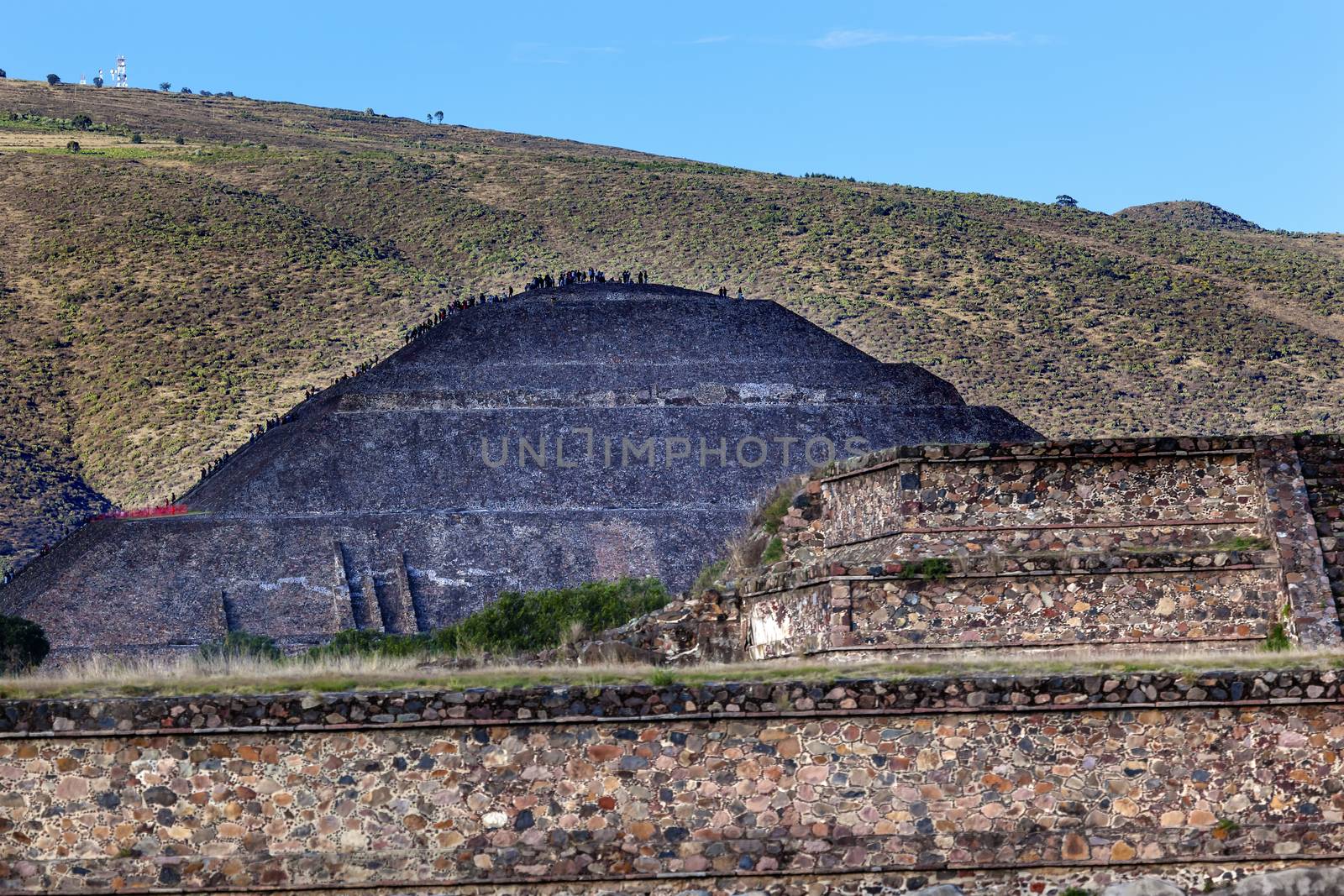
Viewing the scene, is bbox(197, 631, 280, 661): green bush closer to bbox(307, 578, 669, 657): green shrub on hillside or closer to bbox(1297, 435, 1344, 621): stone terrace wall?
bbox(307, 578, 669, 657): green shrub on hillside

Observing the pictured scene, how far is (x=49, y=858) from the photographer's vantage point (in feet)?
49.8

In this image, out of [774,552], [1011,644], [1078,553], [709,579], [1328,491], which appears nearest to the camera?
[1011,644]

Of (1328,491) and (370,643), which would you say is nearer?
(1328,491)

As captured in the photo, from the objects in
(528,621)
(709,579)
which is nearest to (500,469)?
(528,621)

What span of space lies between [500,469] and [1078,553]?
124 ft

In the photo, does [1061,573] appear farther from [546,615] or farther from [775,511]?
[546,615]

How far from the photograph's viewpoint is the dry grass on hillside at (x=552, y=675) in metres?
15.6

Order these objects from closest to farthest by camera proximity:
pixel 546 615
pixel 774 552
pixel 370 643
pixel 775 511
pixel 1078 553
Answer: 1. pixel 1078 553
2. pixel 774 552
3. pixel 775 511
4. pixel 546 615
5. pixel 370 643

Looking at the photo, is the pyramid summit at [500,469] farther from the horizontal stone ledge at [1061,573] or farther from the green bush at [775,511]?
the horizontal stone ledge at [1061,573]

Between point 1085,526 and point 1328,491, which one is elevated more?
point 1328,491

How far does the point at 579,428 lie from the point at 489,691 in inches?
1763

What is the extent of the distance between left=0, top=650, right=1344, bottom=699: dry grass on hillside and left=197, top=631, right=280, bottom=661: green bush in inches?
965

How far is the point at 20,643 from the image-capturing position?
42.0 meters

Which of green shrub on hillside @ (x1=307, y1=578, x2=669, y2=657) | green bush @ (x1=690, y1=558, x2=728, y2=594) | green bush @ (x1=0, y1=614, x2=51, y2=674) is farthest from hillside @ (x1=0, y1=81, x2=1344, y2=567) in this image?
green bush @ (x1=690, y1=558, x2=728, y2=594)
